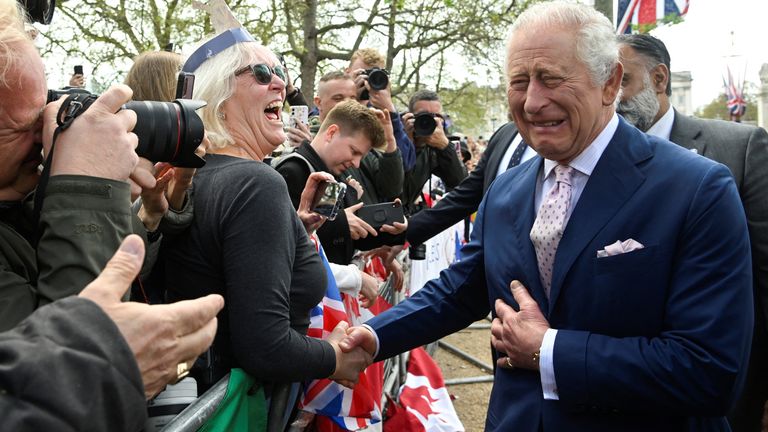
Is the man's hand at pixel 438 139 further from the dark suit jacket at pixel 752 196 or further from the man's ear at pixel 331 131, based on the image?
the dark suit jacket at pixel 752 196

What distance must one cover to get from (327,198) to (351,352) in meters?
0.73

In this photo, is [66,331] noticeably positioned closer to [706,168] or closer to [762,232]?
[706,168]

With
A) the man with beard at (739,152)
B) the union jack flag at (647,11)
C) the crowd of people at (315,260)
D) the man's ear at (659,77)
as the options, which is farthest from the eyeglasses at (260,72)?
the union jack flag at (647,11)

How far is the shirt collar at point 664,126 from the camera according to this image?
3166mm

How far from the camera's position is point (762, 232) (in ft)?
8.62

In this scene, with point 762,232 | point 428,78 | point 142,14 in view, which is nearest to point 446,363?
point 762,232

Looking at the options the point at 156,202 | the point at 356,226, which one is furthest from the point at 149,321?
the point at 356,226

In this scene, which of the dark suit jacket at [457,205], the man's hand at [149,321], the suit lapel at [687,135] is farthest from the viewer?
the dark suit jacket at [457,205]

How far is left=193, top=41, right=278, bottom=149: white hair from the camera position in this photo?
2.38m

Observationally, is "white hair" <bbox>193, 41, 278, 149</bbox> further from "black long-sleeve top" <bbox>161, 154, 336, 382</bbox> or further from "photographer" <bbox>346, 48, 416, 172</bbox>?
"photographer" <bbox>346, 48, 416, 172</bbox>

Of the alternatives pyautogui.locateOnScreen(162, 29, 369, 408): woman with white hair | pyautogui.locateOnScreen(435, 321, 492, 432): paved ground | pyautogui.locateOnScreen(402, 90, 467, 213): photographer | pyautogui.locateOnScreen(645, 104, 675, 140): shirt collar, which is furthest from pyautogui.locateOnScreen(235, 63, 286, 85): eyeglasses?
pyautogui.locateOnScreen(435, 321, 492, 432): paved ground

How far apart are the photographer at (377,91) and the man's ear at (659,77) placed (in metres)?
1.92

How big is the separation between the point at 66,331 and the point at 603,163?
1.55 m

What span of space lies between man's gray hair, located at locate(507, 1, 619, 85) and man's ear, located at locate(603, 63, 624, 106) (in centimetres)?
2
